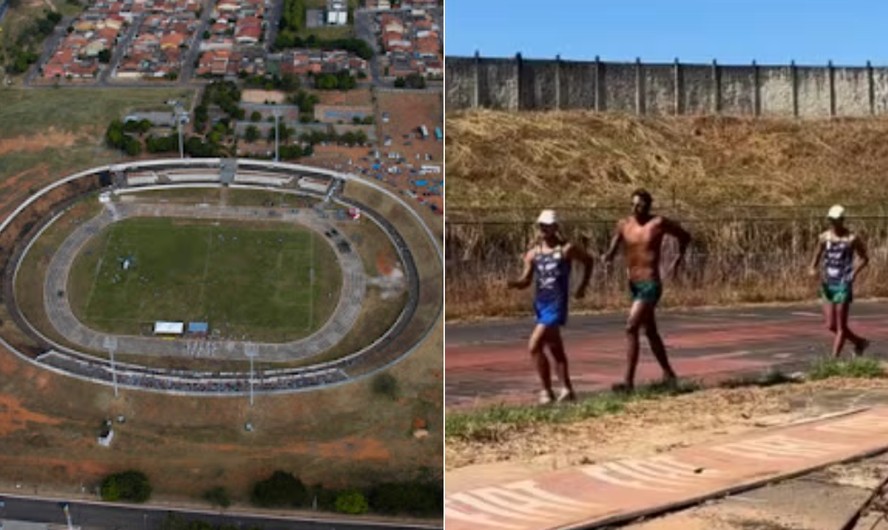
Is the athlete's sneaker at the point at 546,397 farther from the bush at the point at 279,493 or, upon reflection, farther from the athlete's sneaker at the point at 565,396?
the bush at the point at 279,493

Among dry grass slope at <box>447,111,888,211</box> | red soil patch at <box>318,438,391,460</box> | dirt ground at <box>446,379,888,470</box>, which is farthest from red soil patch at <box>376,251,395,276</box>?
dirt ground at <box>446,379,888,470</box>

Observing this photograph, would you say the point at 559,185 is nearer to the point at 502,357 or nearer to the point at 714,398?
the point at 502,357

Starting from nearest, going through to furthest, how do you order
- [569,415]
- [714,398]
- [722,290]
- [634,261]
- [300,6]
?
[634,261], [569,415], [714,398], [722,290], [300,6]

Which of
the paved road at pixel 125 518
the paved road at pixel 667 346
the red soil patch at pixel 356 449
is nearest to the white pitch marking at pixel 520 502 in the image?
the paved road at pixel 667 346

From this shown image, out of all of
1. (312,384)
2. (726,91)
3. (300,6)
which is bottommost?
(312,384)

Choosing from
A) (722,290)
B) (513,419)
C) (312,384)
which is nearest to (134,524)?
(312,384)

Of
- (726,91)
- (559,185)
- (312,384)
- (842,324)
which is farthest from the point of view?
(312,384)
